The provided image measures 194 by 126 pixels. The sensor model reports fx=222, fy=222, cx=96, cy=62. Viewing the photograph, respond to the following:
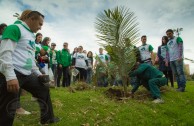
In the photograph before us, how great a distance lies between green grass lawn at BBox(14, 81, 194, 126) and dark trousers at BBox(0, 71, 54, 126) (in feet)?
1.89

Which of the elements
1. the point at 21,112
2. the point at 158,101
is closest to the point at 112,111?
the point at 158,101

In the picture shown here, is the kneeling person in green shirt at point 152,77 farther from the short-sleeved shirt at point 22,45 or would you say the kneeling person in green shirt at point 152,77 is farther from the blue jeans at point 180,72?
the short-sleeved shirt at point 22,45

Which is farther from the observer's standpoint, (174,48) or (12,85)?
(174,48)

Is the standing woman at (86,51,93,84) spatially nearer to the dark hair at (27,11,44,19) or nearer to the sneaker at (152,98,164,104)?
the sneaker at (152,98,164,104)

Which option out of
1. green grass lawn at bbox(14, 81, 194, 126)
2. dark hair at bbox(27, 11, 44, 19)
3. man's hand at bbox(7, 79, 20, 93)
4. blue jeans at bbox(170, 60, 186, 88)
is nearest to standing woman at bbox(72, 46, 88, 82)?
green grass lawn at bbox(14, 81, 194, 126)

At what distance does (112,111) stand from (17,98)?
2934 millimetres

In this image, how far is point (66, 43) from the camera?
35.7 feet

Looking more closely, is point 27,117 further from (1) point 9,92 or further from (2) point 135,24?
(2) point 135,24

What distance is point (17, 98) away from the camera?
3.39m

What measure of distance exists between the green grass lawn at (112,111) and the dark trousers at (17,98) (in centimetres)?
58

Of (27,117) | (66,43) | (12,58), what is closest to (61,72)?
(66,43)

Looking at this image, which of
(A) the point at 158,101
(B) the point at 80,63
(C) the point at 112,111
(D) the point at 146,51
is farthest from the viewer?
(B) the point at 80,63

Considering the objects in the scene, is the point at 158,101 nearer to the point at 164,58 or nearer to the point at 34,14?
the point at 164,58

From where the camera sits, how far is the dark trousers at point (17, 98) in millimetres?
3201
